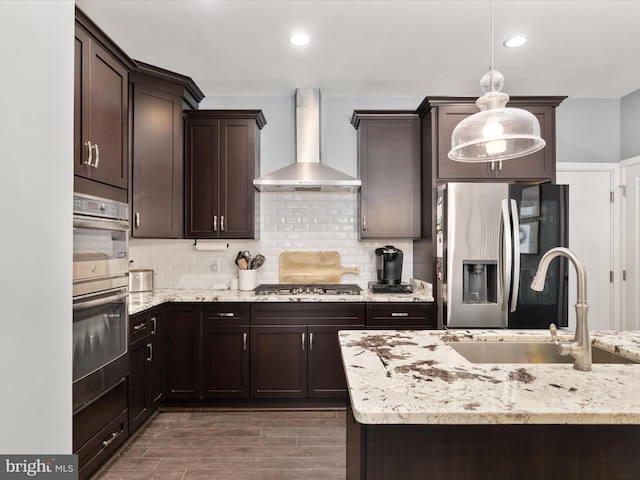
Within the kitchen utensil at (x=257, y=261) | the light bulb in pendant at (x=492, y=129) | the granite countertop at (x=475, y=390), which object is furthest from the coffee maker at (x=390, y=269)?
the light bulb in pendant at (x=492, y=129)

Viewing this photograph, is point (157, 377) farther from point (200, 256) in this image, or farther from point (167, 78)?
point (167, 78)

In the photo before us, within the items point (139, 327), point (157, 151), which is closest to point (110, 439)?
point (139, 327)

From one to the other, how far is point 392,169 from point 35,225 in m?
3.44

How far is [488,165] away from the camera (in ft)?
10.8

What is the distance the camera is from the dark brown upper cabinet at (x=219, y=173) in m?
3.57

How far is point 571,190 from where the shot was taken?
12.9 feet

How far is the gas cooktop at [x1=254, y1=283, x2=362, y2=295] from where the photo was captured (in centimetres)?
347

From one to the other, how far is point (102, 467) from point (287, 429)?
120cm

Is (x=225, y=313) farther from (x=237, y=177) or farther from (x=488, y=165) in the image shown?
(x=488, y=165)

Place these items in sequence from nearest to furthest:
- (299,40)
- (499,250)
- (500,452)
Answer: (500,452) < (299,40) < (499,250)

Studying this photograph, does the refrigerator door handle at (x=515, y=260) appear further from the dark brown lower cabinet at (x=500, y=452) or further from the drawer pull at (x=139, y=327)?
the drawer pull at (x=139, y=327)

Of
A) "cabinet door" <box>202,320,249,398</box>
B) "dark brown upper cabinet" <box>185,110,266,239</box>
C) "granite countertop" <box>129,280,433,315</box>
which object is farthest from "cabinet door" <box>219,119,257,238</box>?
"cabinet door" <box>202,320,249,398</box>

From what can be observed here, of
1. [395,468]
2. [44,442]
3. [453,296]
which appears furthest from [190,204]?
[44,442]

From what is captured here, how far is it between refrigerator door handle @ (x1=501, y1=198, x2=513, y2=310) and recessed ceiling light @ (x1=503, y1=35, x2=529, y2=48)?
1168 mm
